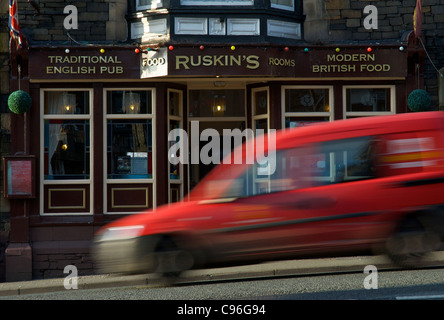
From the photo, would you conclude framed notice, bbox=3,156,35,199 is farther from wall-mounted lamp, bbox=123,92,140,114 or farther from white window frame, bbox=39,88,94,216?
wall-mounted lamp, bbox=123,92,140,114

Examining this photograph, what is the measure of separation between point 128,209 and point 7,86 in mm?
3751

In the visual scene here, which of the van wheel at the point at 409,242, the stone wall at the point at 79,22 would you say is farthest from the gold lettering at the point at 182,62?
the van wheel at the point at 409,242

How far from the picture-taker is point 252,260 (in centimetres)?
863

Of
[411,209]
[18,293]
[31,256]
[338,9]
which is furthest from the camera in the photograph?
[338,9]

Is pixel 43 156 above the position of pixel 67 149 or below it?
below

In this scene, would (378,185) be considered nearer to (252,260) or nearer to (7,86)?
(252,260)

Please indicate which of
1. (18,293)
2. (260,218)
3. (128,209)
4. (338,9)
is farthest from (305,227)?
(338,9)

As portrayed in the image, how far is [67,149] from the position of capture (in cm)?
1612

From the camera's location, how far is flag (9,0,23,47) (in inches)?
595

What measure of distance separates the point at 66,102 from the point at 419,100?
7.66 metres

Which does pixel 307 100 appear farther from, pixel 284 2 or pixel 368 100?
pixel 284 2

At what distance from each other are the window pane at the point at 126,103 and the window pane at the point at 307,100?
124 inches

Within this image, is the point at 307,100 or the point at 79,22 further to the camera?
the point at 307,100

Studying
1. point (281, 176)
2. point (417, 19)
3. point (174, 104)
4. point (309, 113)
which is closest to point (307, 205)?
point (281, 176)
